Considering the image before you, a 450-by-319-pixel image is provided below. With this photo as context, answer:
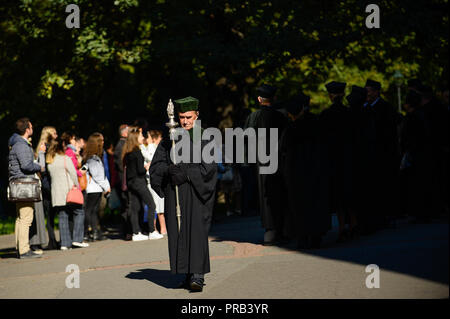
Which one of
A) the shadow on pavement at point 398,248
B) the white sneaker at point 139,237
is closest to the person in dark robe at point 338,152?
the shadow on pavement at point 398,248

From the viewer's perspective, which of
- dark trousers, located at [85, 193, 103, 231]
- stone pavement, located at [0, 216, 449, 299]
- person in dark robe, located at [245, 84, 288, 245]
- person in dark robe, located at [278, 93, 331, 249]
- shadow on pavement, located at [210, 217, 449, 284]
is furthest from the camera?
dark trousers, located at [85, 193, 103, 231]

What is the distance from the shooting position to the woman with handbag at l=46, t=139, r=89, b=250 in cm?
1223

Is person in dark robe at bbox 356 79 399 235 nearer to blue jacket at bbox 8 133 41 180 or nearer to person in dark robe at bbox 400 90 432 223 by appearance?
person in dark robe at bbox 400 90 432 223

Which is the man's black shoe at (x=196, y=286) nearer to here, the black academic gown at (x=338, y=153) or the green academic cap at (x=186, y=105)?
the green academic cap at (x=186, y=105)

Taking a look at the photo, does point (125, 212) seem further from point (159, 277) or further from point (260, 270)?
point (260, 270)

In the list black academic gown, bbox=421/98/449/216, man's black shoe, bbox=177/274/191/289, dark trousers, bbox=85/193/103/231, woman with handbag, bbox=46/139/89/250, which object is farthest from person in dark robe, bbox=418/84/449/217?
dark trousers, bbox=85/193/103/231

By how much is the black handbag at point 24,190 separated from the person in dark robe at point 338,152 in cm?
449

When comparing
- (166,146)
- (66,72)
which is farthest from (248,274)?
(66,72)

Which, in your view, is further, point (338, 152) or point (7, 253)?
point (7, 253)

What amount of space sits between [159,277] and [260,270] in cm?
123

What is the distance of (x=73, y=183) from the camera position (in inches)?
488

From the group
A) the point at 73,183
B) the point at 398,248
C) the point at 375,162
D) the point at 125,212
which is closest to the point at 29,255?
the point at 73,183

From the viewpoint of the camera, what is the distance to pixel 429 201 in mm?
11617

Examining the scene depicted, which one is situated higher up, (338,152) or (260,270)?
(338,152)
